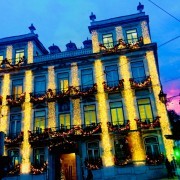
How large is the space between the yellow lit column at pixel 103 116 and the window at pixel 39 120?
561cm

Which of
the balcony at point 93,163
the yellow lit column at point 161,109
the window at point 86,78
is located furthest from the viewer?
the window at point 86,78

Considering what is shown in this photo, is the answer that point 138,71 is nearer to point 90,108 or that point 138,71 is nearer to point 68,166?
point 90,108

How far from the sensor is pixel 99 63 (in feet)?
80.7

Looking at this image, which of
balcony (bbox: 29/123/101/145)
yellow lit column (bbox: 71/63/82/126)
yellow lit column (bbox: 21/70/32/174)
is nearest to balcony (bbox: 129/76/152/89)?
balcony (bbox: 29/123/101/145)

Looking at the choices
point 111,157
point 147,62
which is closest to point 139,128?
point 111,157

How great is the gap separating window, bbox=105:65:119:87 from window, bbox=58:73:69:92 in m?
4.19

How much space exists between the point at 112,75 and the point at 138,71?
254 cm

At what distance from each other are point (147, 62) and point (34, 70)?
38.3 ft

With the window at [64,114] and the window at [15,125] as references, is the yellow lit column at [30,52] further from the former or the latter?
the window at [64,114]

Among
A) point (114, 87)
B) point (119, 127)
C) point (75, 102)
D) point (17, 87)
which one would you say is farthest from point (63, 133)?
point (17, 87)

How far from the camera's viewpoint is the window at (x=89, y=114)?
22781 mm

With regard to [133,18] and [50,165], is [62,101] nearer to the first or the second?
[50,165]

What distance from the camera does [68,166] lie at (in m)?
24.2

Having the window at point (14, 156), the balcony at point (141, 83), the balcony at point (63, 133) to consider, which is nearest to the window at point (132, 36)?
the balcony at point (141, 83)
